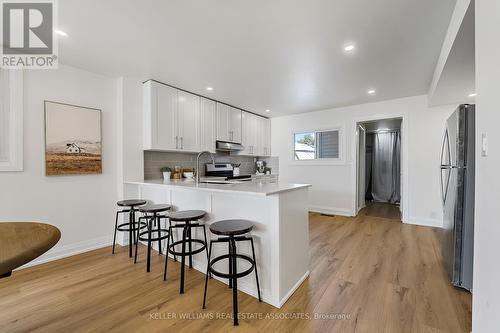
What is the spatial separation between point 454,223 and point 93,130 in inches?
166

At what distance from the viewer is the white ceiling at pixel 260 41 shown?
173 cm

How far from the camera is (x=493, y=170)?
99 cm

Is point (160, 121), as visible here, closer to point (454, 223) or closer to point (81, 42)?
point (81, 42)

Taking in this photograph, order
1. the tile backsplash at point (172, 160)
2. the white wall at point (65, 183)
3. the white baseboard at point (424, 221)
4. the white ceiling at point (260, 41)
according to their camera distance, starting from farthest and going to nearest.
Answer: the white baseboard at point (424, 221) → the tile backsplash at point (172, 160) → the white wall at point (65, 183) → the white ceiling at point (260, 41)

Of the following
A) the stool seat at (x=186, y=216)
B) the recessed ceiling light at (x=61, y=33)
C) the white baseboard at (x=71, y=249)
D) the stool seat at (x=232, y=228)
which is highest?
the recessed ceiling light at (x=61, y=33)

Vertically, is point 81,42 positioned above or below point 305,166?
above

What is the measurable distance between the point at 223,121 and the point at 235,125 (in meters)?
0.37

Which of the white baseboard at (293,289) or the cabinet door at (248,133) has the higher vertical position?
the cabinet door at (248,133)

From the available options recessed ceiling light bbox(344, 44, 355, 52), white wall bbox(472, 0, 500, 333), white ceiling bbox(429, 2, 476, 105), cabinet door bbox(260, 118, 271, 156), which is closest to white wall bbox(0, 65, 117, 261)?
recessed ceiling light bbox(344, 44, 355, 52)

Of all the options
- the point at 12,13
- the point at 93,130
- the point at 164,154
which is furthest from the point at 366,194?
the point at 12,13

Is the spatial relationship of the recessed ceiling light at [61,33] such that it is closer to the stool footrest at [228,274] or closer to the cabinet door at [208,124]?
the cabinet door at [208,124]

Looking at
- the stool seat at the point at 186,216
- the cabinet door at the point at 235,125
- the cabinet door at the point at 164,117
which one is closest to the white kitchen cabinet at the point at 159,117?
the cabinet door at the point at 164,117

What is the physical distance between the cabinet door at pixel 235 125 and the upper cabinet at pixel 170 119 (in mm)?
889

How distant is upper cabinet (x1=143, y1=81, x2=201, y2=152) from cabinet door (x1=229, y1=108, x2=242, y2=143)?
89 cm
